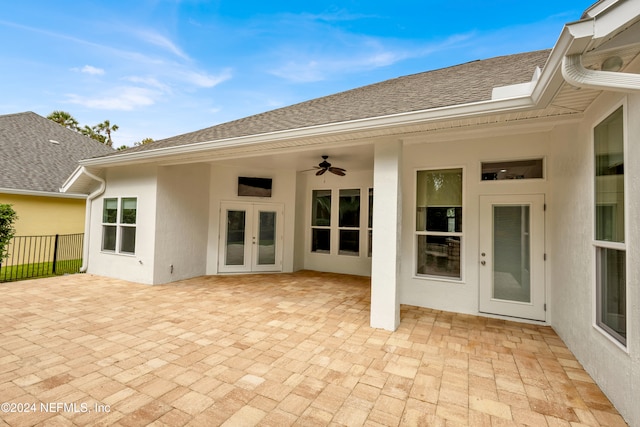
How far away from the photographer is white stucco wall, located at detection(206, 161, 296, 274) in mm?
7344

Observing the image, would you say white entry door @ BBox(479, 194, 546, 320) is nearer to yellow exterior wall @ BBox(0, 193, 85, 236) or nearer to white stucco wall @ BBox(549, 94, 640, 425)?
white stucco wall @ BBox(549, 94, 640, 425)

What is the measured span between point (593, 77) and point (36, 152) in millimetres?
15270

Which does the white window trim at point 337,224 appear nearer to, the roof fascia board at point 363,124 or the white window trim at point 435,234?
the white window trim at point 435,234

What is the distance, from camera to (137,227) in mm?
6480

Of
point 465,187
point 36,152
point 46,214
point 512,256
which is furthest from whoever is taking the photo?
point 36,152

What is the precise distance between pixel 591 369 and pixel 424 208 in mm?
2870

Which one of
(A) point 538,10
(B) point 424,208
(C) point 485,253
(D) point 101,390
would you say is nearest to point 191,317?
(D) point 101,390

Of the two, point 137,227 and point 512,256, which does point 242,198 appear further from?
point 512,256

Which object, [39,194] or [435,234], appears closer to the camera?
[435,234]

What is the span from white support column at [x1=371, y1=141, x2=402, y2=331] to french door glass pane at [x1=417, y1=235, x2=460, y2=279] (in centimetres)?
125

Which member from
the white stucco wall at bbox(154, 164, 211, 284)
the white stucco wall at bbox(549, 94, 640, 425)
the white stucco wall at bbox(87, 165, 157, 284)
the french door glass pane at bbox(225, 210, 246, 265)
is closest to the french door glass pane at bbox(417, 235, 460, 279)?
the white stucco wall at bbox(549, 94, 640, 425)

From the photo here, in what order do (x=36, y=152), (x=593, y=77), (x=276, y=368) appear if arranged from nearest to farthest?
(x=593, y=77) → (x=276, y=368) → (x=36, y=152)

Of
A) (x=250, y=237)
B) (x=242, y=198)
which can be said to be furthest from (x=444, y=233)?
(x=242, y=198)

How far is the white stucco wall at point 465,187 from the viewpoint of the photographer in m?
4.27
